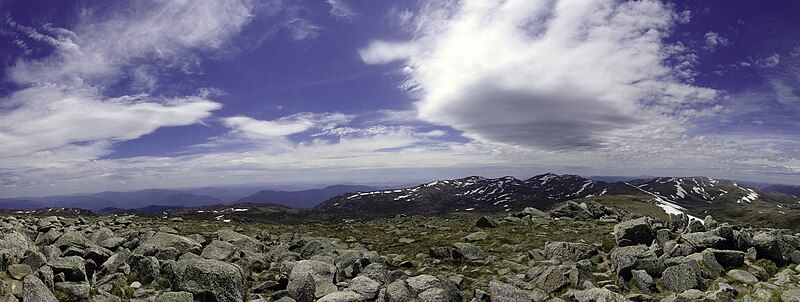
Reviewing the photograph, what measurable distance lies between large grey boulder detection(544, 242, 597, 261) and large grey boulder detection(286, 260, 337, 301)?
15.6 meters

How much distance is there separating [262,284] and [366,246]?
16.0m

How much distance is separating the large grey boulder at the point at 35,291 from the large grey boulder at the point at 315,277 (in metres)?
8.80

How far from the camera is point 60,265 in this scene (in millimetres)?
16359

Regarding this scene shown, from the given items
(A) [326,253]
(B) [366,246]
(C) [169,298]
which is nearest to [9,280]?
(C) [169,298]

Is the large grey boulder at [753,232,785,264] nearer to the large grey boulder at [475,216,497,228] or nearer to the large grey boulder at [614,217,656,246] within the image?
the large grey boulder at [614,217,656,246]

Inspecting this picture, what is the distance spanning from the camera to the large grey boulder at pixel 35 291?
13.2 metres

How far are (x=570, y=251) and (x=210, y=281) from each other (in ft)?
73.7

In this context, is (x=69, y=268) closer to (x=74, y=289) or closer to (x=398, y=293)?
(x=74, y=289)

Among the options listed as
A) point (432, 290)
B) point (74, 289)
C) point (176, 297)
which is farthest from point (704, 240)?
point (74, 289)

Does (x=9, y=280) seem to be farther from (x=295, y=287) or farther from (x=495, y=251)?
(x=495, y=251)

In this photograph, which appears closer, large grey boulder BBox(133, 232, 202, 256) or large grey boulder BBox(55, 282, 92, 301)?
large grey boulder BBox(55, 282, 92, 301)

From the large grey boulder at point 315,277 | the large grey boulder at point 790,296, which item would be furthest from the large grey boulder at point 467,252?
the large grey boulder at point 790,296

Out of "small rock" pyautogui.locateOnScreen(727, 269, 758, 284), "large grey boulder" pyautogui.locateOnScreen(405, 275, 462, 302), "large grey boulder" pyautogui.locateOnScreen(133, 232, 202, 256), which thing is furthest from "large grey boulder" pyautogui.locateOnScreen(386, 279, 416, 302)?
"small rock" pyautogui.locateOnScreen(727, 269, 758, 284)

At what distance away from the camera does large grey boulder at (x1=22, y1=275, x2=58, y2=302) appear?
1316 cm
